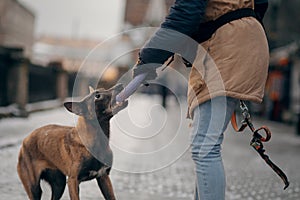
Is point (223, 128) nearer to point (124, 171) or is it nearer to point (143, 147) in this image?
point (124, 171)

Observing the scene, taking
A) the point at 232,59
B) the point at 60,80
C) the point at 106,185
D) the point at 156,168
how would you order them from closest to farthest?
the point at 232,59
the point at 106,185
the point at 156,168
the point at 60,80

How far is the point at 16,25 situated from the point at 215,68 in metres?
24.7

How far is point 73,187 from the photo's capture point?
11.0 feet

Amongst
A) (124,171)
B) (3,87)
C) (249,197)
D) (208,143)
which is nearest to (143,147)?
(124,171)

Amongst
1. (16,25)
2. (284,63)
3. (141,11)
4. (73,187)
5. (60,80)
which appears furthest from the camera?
(141,11)

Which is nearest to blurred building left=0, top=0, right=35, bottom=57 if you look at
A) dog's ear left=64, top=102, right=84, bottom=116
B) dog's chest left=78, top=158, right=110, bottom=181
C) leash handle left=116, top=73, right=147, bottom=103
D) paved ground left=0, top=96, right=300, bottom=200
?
paved ground left=0, top=96, right=300, bottom=200

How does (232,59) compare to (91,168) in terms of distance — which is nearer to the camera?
(232,59)

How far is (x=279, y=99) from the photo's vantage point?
80.7ft

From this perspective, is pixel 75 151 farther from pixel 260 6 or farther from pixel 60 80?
pixel 60 80

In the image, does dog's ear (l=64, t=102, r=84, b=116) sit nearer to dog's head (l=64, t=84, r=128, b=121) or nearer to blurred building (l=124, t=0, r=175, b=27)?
dog's head (l=64, t=84, r=128, b=121)

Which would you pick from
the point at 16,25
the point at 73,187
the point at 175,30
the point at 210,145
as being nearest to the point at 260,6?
the point at 175,30

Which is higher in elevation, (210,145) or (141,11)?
(210,145)

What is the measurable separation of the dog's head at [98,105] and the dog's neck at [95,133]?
0.11 ft

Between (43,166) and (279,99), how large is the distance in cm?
2200
